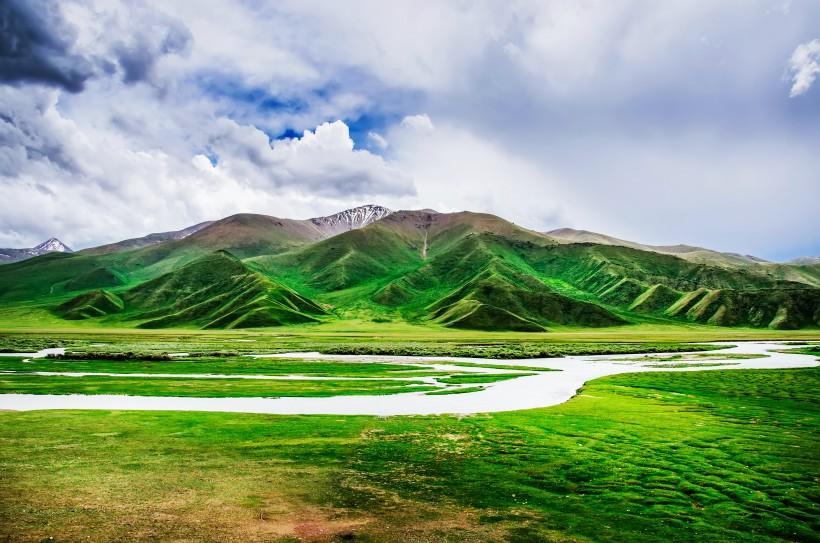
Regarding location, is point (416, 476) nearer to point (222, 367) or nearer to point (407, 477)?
point (407, 477)

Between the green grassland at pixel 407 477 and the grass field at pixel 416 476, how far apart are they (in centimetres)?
10

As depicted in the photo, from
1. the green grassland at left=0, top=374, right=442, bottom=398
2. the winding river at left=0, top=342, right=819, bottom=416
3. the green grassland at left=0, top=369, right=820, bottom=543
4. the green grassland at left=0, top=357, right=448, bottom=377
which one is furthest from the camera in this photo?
the green grassland at left=0, top=357, right=448, bottom=377

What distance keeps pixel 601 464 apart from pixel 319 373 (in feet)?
160

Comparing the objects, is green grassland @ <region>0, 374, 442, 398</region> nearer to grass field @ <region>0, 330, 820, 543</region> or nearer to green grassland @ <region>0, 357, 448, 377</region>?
green grassland @ <region>0, 357, 448, 377</region>

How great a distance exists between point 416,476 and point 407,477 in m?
0.42

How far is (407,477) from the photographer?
22016 mm

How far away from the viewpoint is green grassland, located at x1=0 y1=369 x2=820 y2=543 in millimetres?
16172

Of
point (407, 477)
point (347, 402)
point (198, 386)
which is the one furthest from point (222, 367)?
point (407, 477)

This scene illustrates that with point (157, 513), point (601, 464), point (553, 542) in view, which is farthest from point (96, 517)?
point (601, 464)

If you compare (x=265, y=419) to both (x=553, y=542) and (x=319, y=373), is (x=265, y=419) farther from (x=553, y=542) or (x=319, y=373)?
(x=319, y=373)

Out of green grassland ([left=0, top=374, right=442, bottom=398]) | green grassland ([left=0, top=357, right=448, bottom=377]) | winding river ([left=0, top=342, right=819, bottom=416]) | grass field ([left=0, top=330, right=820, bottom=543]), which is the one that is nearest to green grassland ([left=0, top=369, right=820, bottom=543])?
grass field ([left=0, top=330, right=820, bottom=543])

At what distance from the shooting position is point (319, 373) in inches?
2689

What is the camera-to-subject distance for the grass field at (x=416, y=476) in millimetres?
16188

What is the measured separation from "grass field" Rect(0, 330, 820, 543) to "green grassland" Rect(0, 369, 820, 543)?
→ 0.31ft
